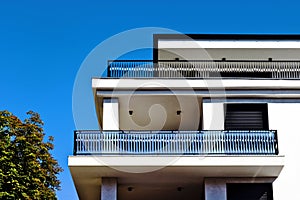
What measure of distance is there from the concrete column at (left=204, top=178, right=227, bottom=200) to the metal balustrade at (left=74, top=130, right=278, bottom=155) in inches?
40.8

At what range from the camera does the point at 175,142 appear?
2108 centimetres

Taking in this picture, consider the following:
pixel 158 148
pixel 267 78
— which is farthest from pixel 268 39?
pixel 158 148

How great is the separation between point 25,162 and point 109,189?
8978 mm

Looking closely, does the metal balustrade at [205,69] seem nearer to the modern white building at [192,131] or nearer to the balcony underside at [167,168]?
the modern white building at [192,131]

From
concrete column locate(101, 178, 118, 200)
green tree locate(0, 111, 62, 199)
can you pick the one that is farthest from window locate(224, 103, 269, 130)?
green tree locate(0, 111, 62, 199)

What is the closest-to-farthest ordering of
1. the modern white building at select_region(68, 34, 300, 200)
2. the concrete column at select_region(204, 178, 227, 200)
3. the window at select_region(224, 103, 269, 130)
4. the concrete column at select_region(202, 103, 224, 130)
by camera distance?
the modern white building at select_region(68, 34, 300, 200) → the concrete column at select_region(204, 178, 227, 200) → the concrete column at select_region(202, 103, 224, 130) → the window at select_region(224, 103, 269, 130)

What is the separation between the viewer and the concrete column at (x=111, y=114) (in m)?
22.1

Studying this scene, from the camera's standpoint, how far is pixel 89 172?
2067cm

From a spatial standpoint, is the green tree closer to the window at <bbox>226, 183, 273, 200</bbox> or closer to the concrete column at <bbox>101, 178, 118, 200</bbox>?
the concrete column at <bbox>101, 178, 118, 200</bbox>

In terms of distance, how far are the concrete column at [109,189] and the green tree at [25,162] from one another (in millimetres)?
6652

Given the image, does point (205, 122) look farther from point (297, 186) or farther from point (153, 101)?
point (297, 186)

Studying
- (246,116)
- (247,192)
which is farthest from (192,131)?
(247,192)

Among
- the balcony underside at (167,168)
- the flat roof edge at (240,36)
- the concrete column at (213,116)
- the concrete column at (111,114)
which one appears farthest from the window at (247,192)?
the flat roof edge at (240,36)

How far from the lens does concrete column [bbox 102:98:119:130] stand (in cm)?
2211
